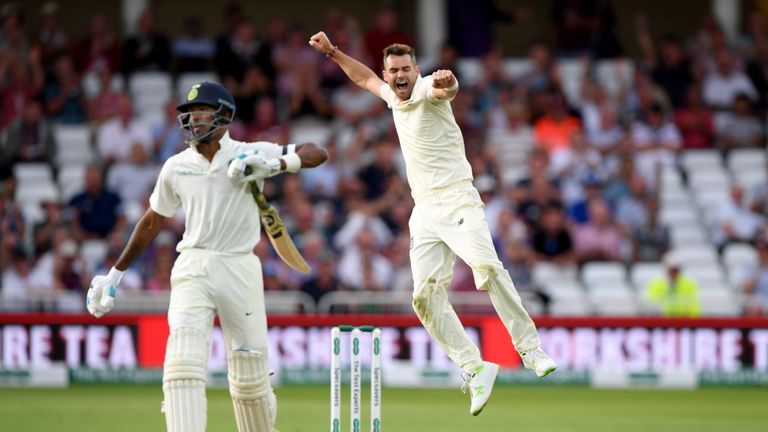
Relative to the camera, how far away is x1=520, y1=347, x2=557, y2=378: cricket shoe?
8.72 metres

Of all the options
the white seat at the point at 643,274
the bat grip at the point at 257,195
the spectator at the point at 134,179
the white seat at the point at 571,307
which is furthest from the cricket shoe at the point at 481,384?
the spectator at the point at 134,179

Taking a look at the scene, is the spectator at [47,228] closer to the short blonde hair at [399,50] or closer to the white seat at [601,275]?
the white seat at [601,275]

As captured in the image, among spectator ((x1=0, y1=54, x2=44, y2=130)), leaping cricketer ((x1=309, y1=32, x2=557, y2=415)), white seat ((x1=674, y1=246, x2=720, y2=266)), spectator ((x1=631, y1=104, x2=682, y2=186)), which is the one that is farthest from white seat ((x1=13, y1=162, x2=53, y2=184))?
leaping cricketer ((x1=309, y1=32, x2=557, y2=415))

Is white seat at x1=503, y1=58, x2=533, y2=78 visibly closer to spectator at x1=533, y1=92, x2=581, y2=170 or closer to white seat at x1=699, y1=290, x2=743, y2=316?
spectator at x1=533, y1=92, x2=581, y2=170

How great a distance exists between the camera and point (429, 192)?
8.84 meters

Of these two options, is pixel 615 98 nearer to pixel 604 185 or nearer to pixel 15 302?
pixel 604 185

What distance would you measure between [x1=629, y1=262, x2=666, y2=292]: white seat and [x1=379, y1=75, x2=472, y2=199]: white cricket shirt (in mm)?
7236

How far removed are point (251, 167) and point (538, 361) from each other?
2119 millimetres

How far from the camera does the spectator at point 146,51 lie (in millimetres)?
→ 17688

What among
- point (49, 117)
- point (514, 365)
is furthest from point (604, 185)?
point (49, 117)

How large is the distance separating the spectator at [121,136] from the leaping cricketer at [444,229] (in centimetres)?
825

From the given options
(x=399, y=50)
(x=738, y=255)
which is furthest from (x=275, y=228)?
(x=738, y=255)

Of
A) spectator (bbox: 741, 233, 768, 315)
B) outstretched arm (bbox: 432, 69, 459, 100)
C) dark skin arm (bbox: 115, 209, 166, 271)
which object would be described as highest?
outstretched arm (bbox: 432, 69, 459, 100)

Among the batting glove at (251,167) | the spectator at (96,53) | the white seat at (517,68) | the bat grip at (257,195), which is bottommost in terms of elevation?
the bat grip at (257,195)
